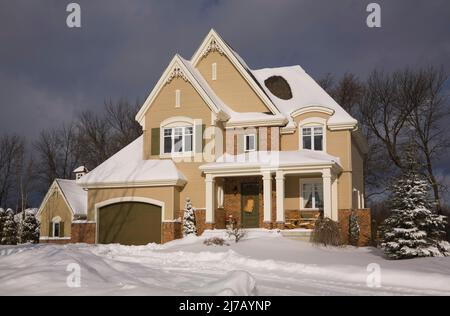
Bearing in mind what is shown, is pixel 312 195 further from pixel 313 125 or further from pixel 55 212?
pixel 55 212

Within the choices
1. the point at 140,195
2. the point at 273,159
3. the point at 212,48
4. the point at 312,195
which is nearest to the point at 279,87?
the point at 212,48

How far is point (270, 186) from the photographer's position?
21.4 metres

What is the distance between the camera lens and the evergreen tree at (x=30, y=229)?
3225cm

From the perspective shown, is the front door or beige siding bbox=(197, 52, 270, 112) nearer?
the front door

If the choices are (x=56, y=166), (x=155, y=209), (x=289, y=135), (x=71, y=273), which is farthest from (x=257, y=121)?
(x=56, y=166)

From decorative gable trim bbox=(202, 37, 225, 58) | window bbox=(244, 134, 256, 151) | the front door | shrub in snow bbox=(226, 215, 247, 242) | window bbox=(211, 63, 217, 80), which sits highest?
decorative gable trim bbox=(202, 37, 225, 58)

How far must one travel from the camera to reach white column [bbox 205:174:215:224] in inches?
864

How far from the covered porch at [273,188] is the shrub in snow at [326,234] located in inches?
48.4

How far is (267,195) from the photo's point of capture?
21234mm

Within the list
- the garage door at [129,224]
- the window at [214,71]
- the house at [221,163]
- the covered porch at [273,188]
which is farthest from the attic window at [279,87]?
the garage door at [129,224]

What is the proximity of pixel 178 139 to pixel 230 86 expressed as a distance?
375 cm

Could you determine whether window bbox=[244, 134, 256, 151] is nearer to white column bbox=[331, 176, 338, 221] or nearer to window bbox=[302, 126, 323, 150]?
window bbox=[302, 126, 323, 150]

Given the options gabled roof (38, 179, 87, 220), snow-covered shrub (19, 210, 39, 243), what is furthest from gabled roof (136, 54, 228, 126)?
snow-covered shrub (19, 210, 39, 243)

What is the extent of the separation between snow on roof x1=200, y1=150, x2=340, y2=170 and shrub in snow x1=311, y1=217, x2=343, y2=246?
253 cm
